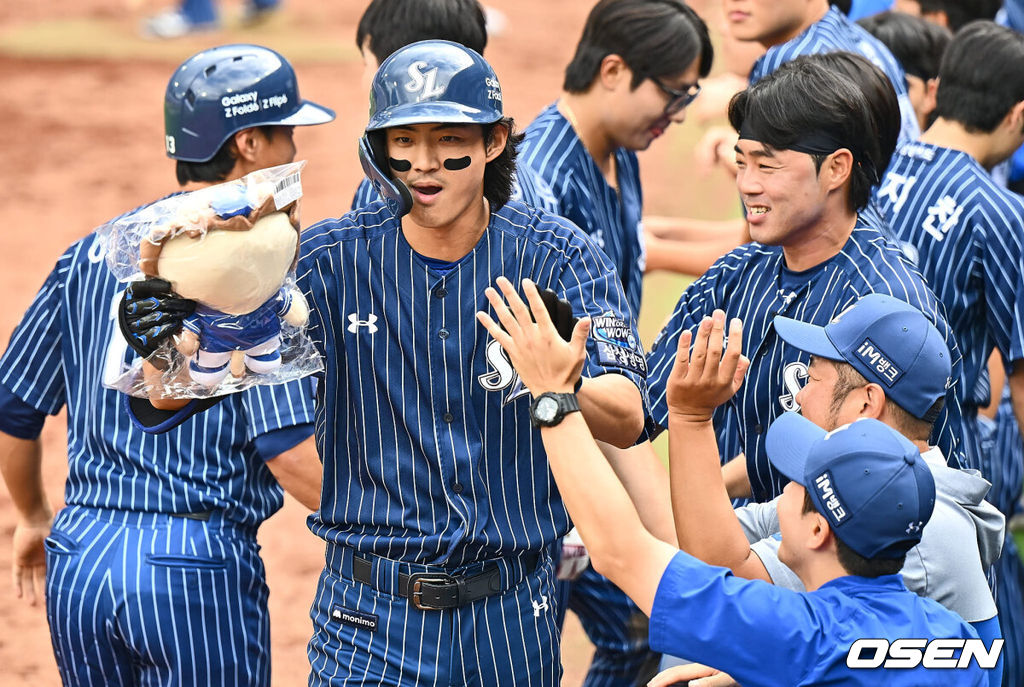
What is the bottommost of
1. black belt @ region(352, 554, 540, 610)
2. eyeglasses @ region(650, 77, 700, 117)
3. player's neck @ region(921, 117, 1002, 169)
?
black belt @ region(352, 554, 540, 610)

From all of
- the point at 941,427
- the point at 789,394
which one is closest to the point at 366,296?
the point at 789,394

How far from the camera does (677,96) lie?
4.68 m

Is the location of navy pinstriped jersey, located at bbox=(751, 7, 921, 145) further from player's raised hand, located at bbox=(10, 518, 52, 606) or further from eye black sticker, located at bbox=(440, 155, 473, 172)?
player's raised hand, located at bbox=(10, 518, 52, 606)

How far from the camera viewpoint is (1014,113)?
4.54m

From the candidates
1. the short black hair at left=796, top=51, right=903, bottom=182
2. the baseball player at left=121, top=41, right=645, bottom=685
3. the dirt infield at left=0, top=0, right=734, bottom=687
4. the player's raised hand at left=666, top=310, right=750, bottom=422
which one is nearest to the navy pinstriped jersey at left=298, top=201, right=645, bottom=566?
the baseball player at left=121, top=41, right=645, bottom=685

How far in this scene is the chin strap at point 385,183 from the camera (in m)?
2.85

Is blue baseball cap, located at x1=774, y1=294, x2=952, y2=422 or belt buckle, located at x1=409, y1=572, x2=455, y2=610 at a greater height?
blue baseball cap, located at x1=774, y1=294, x2=952, y2=422

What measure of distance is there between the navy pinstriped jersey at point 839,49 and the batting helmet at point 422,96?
2308 mm

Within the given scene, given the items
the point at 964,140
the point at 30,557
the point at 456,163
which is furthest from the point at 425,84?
the point at 964,140

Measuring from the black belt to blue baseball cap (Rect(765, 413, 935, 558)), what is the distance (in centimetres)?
80

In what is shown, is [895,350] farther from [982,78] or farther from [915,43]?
[915,43]

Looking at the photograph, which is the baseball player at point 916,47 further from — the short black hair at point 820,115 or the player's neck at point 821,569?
the player's neck at point 821,569

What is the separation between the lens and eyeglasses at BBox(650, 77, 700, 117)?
15.2 feet

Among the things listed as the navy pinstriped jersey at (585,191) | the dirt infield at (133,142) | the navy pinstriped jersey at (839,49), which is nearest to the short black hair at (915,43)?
the navy pinstriped jersey at (839,49)
